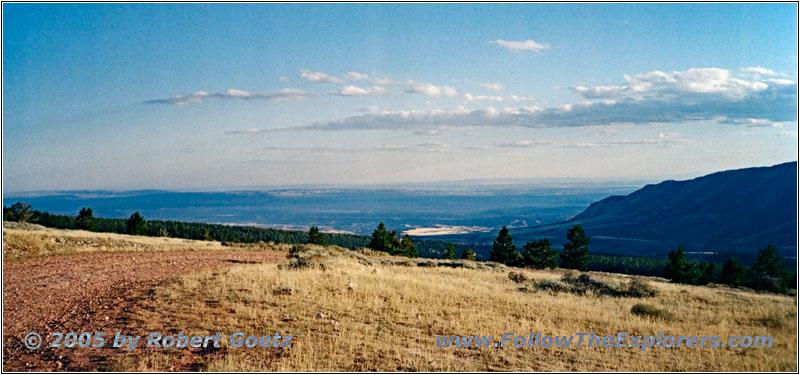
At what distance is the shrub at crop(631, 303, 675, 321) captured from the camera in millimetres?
15602

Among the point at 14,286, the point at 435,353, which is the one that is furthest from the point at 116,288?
the point at 435,353

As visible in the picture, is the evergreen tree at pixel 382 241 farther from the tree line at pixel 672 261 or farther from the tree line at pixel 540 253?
the tree line at pixel 540 253

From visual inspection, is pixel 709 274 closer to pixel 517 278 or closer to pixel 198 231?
pixel 517 278

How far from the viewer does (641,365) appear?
10820mm

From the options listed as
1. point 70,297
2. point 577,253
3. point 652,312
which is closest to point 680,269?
point 577,253

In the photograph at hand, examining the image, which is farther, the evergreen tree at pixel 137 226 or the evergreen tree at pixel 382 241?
the evergreen tree at pixel 137 226

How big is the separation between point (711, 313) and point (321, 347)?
13.9 meters

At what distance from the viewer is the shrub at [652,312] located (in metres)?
15.6

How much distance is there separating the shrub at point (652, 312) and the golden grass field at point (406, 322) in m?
0.30

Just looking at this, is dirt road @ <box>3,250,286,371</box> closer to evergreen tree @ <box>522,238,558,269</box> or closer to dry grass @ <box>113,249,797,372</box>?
dry grass @ <box>113,249,797,372</box>

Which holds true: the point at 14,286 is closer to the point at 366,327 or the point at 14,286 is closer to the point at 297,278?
the point at 297,278

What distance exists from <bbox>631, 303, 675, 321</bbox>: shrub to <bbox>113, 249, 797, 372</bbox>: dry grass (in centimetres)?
30

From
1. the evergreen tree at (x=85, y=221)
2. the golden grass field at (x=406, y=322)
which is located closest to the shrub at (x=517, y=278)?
the golden grass field at (x=406, y=322)

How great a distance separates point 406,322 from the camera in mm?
13406
